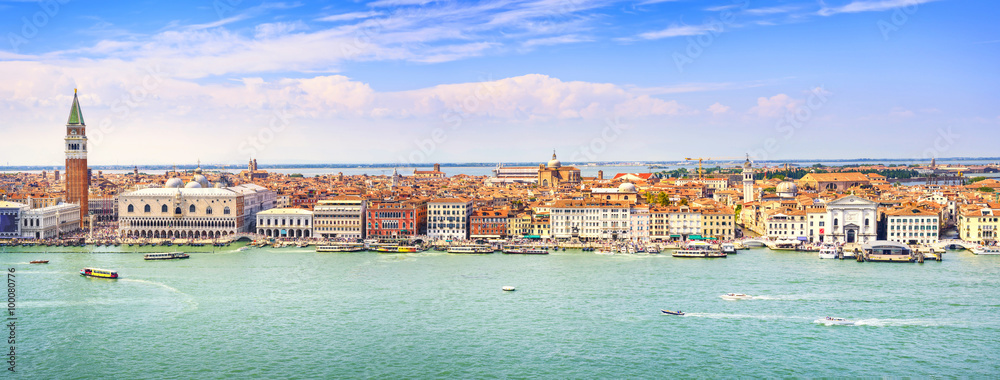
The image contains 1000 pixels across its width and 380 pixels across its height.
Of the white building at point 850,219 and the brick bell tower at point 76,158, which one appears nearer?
the white building at point 850,219

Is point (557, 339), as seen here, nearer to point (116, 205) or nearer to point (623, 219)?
point (623, 219)

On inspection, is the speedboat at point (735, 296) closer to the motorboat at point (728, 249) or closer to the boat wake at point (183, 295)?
the motorboat at point (728, 249)

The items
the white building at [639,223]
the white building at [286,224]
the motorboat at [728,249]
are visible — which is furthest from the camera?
the white building at [286,224]

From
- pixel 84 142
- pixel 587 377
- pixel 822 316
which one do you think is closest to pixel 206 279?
pixel 587 377

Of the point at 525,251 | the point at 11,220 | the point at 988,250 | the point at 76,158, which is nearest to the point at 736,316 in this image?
the point at 525,251

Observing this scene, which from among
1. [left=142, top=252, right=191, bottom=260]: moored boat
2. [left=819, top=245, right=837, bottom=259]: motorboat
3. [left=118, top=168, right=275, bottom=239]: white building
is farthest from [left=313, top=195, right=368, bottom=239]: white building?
[left=819, top=245, right=837, bottom=259]: motorboat

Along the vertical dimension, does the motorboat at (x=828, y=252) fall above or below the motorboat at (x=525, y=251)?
above

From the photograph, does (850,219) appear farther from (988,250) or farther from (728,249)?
(728,249)

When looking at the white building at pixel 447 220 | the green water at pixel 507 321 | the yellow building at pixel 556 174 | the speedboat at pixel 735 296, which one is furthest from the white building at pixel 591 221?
the yellow building at pixel 556 174
